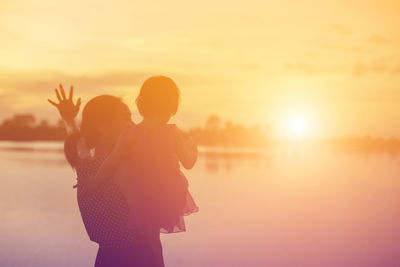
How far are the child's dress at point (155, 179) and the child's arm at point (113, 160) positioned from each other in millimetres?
62

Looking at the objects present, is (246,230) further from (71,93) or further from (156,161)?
(71,93)

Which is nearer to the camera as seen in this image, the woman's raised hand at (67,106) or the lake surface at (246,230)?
the woman's raised hand at (67,106)

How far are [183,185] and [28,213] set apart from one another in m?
13.3

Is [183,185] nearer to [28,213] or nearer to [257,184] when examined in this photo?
[28,213]

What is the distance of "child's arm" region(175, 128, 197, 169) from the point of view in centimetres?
292

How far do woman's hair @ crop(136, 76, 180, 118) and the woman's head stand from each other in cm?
15

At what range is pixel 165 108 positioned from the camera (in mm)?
2934

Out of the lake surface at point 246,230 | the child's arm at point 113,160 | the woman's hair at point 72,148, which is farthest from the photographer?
the lake surface at point 246,230

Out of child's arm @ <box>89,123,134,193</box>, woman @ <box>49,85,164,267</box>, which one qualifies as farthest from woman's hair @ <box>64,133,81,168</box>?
child's arm @ <box>89,123,134,193</box>

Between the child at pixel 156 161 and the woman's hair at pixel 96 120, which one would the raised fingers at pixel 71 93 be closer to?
the woman's hair at pixel 96 120

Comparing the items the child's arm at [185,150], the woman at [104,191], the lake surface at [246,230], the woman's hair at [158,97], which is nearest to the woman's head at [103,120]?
the woman at [104,191]

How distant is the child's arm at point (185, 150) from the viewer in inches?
115

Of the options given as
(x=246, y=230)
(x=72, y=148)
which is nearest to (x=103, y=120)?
(x=72, y=148)

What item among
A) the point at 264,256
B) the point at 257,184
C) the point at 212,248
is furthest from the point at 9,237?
the point at 257,184
